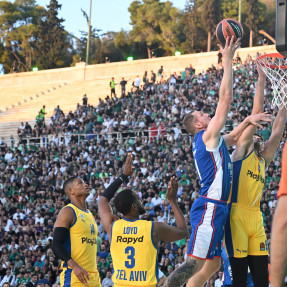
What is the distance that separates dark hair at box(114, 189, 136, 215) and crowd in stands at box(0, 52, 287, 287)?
8270mm

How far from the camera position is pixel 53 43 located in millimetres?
57656

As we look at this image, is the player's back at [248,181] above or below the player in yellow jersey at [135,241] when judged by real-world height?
above

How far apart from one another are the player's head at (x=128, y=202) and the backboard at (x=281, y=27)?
2.36 meters

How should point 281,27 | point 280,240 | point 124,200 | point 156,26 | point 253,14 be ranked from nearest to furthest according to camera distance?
1. point 280,240
2. point 281,27
3. point 124,200
4. point 253,14
5. point 156,26

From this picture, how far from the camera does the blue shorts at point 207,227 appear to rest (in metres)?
5.79

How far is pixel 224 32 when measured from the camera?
6207mm

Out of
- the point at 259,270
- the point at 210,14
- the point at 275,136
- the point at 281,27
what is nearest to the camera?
the point at 281,27

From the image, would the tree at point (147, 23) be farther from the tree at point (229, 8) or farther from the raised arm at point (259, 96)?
the raised arm at point (259, 96)

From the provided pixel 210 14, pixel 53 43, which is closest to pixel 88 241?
pixel 210 14

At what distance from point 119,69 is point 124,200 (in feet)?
122

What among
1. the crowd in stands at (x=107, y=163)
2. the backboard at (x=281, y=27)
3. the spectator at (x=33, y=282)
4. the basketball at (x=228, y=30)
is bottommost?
the spectator at (x=33, y=282)

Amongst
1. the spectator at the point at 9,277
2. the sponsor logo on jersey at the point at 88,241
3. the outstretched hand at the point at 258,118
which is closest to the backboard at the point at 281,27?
the outstretched hand at the point at 258,118

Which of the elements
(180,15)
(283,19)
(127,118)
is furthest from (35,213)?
(180,15)

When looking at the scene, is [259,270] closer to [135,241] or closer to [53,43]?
[135,241]
